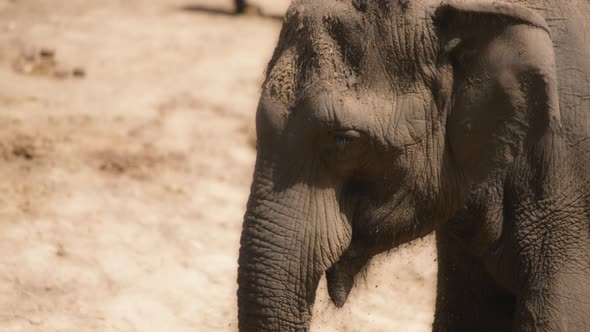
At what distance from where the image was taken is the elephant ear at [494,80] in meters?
3.15

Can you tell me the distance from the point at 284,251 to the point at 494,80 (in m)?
0.79

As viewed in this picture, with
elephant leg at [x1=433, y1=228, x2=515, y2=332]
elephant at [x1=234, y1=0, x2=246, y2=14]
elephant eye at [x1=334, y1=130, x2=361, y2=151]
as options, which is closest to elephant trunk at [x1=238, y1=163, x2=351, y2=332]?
elephant eye at [x1=334, y1=130, x2=361, y2=151]

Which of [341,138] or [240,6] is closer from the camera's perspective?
[341,138]

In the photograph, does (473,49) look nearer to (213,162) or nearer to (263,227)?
(263,227)

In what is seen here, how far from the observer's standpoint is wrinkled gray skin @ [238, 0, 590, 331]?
10.2 ft

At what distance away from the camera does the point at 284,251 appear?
3.05 metres

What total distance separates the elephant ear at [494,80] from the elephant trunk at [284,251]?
0.47 meters

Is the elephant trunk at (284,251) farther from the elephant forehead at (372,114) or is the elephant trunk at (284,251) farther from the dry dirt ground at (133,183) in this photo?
the dry dirt ground at (133,183)

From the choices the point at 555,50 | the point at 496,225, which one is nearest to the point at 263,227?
the point at 496,225

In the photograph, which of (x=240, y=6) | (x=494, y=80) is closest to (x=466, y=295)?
(x=494, y=80)

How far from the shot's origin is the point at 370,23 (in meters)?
3.15

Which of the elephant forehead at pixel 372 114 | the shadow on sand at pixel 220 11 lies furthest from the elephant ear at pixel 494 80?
the shadow on sand at pixel 220 11

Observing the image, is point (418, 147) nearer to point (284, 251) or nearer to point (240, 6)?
point (284, 251)

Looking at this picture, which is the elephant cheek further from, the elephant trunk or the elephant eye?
the elephant eye
